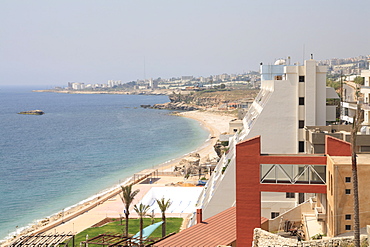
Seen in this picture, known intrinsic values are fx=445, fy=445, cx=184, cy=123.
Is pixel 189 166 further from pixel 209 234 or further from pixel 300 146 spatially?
pixel 209 234

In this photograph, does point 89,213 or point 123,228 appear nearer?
point 123,228

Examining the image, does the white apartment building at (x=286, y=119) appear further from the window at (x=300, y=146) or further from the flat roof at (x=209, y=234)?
the flat roof at (x=209, y=234)

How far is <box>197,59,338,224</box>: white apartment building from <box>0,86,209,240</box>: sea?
2205cm

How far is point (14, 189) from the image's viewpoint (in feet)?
183

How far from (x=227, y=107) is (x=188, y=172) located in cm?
12237

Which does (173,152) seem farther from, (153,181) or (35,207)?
(35,207)

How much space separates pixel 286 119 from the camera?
2659 cm

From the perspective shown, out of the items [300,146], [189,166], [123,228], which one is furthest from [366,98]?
[189,166]

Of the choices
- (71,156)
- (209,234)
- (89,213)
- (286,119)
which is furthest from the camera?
(71,156)

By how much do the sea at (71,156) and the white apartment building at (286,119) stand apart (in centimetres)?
2205

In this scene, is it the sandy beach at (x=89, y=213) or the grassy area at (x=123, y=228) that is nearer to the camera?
the grassy area at (x=123, y=228)

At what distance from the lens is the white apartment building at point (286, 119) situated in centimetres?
2591

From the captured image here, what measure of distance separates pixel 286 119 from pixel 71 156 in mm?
60122

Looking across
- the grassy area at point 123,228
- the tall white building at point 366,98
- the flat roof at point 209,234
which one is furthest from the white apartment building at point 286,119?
the grassy area at point 123,228
